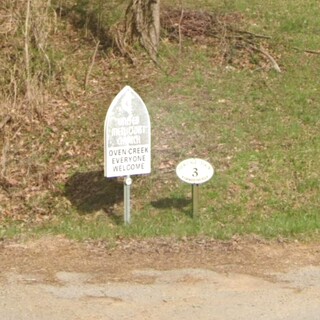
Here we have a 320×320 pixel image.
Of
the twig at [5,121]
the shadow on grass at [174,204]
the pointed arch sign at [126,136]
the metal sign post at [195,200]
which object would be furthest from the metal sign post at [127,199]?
the twig at [5,121]

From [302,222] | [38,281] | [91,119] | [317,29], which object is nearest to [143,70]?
[91,119]

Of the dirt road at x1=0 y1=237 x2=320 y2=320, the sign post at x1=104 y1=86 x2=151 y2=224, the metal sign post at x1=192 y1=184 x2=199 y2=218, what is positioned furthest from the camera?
the metal sign post at x1=192 y1=184 x2=199 y2=218

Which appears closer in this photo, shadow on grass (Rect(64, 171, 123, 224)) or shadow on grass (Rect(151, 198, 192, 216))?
shadow on grass (Rect(151, 198, 192, 216))

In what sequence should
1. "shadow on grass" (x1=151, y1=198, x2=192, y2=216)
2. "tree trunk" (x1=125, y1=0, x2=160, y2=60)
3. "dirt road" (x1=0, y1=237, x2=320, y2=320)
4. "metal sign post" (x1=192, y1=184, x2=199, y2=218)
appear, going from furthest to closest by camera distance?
"tree trunk" (x1=125, y1=0, x2=160, y2=60)
"shadow on grass" (x1=151, y1=198, x2=192, y2=216)
"metal sign post" (x1=192, y1=184, x2=199, y2=218)
"dirt road" (x1=0, y1=237, x2=320, y2=320)

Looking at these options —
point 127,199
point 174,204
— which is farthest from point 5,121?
point 127,199

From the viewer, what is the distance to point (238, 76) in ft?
44.6

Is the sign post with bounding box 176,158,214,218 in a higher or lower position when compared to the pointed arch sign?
lower

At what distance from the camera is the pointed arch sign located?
8.96 metres

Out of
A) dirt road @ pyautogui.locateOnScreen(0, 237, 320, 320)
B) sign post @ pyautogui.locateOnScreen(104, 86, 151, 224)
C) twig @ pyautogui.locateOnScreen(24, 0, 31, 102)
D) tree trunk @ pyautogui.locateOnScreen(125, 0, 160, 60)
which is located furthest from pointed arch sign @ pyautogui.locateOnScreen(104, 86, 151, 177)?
tree trunk @ pyautogui.locateOnScreen(125, 0, 160, 60)

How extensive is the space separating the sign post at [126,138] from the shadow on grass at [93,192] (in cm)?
87

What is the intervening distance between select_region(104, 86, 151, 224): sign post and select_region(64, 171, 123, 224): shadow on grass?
875mm

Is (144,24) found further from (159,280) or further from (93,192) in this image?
(159,280)

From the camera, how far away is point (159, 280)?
24.0ft

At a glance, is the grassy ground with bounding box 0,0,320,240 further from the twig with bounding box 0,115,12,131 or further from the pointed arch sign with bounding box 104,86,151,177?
the pointed arch sign with bounding box 104,86,151,177
